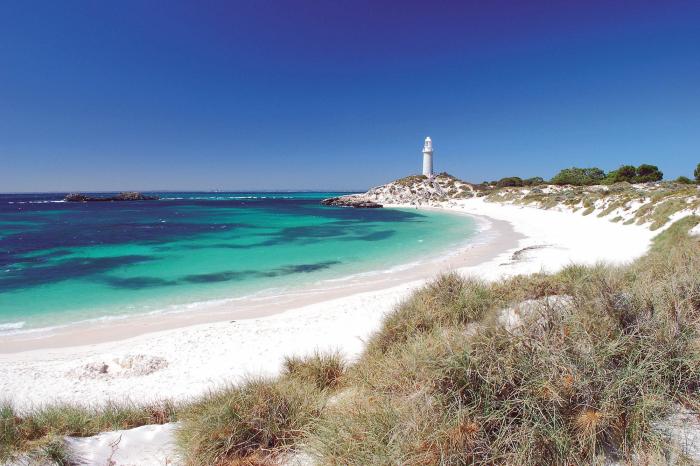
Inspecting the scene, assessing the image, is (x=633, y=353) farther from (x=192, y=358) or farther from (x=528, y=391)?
(x=192, y=358)

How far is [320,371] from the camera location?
14.4 feet

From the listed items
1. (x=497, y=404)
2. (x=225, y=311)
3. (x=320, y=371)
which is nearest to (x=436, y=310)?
(x=320, y=371)

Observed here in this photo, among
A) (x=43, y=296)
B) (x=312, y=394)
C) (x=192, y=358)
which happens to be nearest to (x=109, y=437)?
(x=312, y=394)

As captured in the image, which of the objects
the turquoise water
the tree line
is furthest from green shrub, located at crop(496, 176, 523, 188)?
the turquoise water

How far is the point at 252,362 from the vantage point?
609cm

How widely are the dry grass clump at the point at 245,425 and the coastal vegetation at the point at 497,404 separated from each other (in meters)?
0.01

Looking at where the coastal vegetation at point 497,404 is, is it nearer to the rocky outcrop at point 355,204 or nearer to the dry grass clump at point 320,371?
the dry grass clump at point 320,371

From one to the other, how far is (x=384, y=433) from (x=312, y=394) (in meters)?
1.33

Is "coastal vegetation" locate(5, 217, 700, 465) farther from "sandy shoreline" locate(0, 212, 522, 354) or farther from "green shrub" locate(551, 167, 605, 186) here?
"green shrub" locate(551, 167, 605, 186)

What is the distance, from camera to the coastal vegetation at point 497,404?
2.25 meters

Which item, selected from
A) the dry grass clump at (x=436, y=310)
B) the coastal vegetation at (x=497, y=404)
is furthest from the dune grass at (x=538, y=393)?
the dry grass clump at (x=436, y=310)

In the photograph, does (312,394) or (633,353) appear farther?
(312,394)

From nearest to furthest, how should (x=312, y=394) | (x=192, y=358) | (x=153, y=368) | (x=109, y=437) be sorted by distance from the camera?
(x=109, y=437)
(x=312, y=394)
(x=153, y=368)
(x=192, y=358)

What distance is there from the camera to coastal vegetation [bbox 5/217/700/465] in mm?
2246
